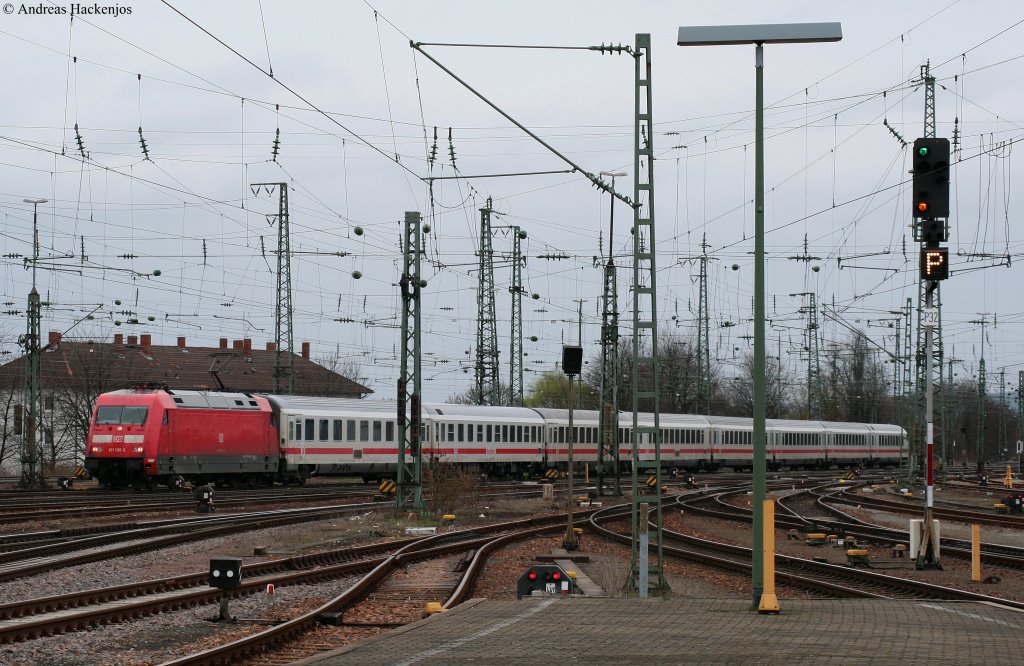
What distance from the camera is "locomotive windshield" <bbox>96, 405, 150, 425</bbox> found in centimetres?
4041

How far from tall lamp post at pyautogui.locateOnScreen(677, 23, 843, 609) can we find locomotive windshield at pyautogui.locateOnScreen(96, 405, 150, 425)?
100ft

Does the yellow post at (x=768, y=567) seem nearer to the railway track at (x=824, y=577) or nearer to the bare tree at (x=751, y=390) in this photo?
the railway track at (x=824, y=577)

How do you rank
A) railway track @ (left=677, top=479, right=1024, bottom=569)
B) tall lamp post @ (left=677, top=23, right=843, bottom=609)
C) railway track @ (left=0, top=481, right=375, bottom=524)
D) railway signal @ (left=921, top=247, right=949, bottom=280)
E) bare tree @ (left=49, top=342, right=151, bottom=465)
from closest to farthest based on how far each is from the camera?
tall lamp post @ (left=677, top=23, right=843, bottom=609) < railway signal @ (left=921, top=247, right=949, bottom=280) < railway track @ (left=677, top=479, right=1024, bottom=569) < railway track @ (left=0, top=481, right=375, bottom=524) < bare tree @ (left=49, top=342, right=151, bottom=465)

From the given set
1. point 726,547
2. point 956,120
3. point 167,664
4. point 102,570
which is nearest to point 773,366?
point 956,120

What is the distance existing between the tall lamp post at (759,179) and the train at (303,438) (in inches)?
949

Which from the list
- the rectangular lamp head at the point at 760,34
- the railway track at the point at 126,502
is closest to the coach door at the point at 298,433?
the railway track at the point at 126,502

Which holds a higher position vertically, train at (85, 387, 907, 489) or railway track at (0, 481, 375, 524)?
train at (85, 387, 907, 489)

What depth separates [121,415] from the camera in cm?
4059

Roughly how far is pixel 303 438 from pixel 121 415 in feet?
25.8

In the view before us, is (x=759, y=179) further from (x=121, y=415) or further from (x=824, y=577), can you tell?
(x=121, y=415)

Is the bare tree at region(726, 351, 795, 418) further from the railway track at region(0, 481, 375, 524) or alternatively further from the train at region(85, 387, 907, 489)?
the railway track at region(0, 481, 375, 524)

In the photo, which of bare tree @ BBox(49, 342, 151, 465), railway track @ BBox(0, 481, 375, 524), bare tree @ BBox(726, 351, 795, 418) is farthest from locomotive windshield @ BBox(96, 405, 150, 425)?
bare tree @ BBox(726, 351, 795, 418)

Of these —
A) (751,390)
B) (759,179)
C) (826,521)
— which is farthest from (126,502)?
(751,390)

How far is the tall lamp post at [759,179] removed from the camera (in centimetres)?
1348
